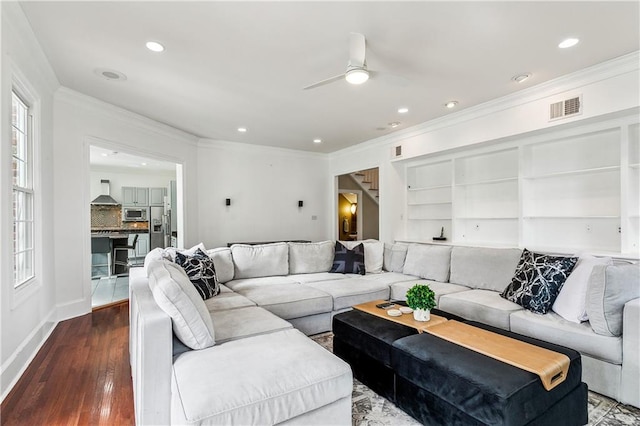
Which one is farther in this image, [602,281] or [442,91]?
[442,91]

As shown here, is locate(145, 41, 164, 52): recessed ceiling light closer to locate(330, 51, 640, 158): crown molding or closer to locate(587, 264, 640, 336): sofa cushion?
locate(330, 51, 640, 158): crown molding

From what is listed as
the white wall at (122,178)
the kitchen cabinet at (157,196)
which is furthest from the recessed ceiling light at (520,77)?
the kitchen cabinet at (157,196)

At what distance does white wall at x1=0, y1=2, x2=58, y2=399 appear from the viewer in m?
2.34

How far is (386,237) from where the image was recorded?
5871 mm

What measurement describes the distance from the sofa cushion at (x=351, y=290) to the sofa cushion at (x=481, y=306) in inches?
28.5

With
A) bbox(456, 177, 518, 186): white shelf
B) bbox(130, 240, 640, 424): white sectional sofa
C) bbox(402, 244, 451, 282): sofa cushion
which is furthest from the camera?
bbox(456, 177, 518, 186): white shelf

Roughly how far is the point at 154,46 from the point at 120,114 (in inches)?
84.5

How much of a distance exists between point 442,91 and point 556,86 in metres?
1.15

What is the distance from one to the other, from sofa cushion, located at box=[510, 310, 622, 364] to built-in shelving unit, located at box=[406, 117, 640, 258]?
151 centimetres

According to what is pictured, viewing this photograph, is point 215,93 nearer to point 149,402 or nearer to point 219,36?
point 219,36

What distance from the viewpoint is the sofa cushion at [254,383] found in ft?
4.57

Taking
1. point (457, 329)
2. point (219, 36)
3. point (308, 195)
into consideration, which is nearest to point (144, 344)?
point (457, 329)

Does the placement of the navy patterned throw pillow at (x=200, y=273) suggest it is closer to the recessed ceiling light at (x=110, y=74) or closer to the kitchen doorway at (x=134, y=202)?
the recessed ceiling light at (x=110, y=74)

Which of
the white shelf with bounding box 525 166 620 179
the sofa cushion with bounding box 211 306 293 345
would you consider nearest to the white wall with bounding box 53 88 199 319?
the sofa cushion with bounding box 211 306 293 345
